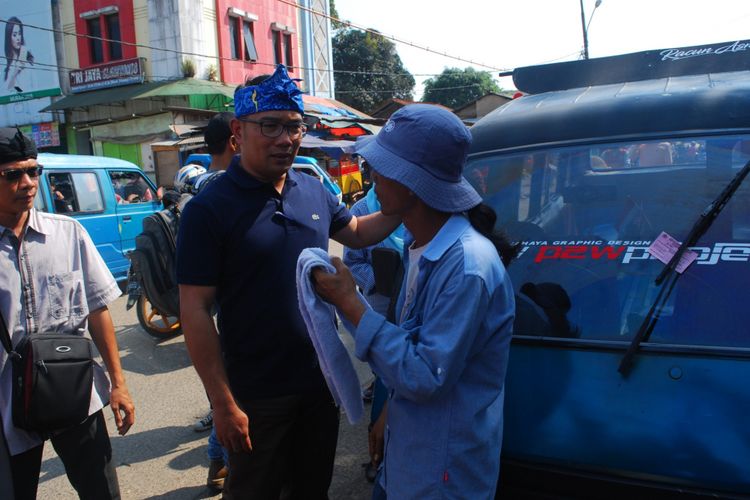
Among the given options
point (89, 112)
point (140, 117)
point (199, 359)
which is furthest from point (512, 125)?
point (89, 112)

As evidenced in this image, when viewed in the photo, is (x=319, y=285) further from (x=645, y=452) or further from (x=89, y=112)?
(x=89, y=112)

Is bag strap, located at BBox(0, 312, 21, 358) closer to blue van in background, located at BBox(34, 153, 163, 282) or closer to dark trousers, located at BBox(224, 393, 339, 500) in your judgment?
dark trousers, located at BBox(224, 393, 339, 500)

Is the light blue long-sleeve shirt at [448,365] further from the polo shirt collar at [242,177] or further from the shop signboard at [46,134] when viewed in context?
the shop signboard at [46,134]

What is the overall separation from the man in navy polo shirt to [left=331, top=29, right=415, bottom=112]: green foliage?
36.5 meters

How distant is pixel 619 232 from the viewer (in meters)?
2.16

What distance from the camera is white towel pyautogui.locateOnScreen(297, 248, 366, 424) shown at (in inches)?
65.2

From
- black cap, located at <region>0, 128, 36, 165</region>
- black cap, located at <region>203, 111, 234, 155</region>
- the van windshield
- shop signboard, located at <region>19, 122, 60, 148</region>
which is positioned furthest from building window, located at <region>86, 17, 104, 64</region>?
the van windshield

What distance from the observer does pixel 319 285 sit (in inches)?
64.6

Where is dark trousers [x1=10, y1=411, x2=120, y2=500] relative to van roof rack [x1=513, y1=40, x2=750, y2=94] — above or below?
below

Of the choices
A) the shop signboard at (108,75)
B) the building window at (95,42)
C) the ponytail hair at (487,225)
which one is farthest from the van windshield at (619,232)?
the building window at (95,42)

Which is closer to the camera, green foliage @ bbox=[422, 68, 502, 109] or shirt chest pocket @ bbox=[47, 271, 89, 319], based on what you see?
shirt chest pocket @ bbox=[47, 271, 89, 319]

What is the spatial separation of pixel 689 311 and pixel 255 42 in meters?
22.5

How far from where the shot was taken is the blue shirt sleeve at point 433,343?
1430 mm

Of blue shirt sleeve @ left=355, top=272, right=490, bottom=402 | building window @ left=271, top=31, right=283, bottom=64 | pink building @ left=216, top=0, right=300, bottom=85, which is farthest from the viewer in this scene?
building window @ left=271, top=31, right=283, bottom=64
